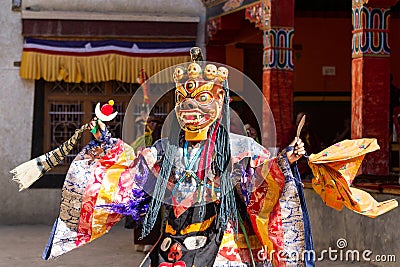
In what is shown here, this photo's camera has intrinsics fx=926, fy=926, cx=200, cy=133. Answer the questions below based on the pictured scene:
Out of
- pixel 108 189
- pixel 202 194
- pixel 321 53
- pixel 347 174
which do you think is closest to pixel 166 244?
pixel 202 194

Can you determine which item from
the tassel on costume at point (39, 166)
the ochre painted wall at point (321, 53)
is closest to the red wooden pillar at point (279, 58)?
the ochre painted wall at point (321, 53)

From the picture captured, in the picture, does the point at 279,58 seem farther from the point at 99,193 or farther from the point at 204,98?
the point at 99,193

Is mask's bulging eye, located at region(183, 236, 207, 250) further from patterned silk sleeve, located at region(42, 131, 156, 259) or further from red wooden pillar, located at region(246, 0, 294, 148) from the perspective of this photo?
red wooden pillar, located at region(246, 0, 294, 148)

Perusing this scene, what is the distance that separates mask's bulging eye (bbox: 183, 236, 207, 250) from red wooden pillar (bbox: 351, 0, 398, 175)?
388 centimetres

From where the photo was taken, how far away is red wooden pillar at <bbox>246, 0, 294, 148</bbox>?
33.6ft

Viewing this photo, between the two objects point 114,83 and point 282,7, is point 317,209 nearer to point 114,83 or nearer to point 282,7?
point 282,7

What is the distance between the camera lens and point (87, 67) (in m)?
12.5

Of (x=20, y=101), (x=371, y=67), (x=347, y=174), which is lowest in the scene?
(x=347, y=174)

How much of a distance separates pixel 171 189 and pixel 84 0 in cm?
787

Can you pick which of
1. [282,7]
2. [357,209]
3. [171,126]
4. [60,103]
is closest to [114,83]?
[60,103]

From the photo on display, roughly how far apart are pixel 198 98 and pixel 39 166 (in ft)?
3.27

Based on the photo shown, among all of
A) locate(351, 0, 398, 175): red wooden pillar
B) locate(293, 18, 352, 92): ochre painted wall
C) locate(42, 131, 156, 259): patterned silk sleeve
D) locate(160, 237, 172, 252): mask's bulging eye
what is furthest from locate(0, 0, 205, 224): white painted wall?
locate(160, 237, 172, 252): mask's bulging eye

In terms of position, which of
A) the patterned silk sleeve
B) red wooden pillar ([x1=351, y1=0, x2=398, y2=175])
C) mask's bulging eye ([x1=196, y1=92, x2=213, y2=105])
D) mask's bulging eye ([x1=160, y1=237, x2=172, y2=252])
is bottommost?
mask's bulging eye ([x1=160, y1=237, x2=172, y2=252])

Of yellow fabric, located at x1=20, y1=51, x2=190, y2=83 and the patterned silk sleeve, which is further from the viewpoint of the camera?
yellow fabric, located at x1=20, y1=51, x2=190, y2=83
